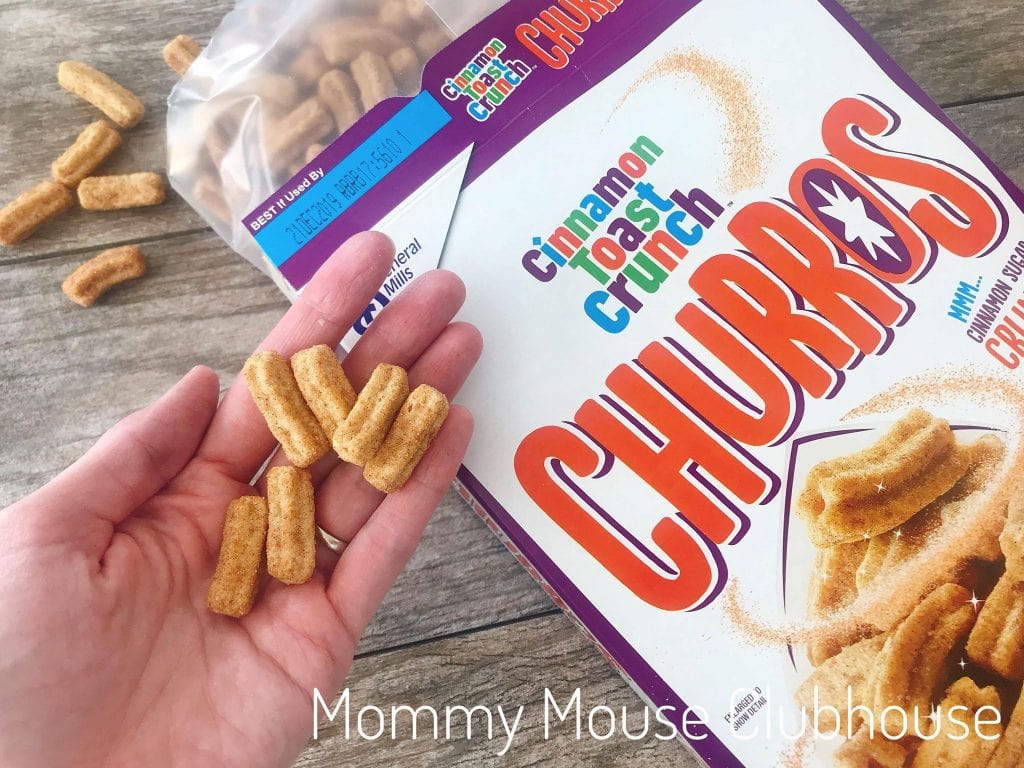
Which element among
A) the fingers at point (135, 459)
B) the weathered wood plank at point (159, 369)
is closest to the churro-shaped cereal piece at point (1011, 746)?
the weathered wood plank at point (159, 369)

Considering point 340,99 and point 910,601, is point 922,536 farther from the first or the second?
point 340,99

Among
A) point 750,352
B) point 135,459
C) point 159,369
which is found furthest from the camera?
point 159,369

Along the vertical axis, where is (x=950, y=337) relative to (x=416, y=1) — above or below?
above

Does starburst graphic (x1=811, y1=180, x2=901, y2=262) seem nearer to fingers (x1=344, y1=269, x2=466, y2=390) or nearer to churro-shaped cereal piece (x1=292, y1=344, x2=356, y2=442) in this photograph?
fingers (x1=344, y1=269, x2=466, y2=390)

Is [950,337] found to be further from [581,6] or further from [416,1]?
[416,1]

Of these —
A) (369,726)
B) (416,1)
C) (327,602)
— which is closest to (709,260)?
(416,1)

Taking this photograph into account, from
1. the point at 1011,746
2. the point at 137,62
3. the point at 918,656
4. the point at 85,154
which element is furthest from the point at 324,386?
the point at 1011,746

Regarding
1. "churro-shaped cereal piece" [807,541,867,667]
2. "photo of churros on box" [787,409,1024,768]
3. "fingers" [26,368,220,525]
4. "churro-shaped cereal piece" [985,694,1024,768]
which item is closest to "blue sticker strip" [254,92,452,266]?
"fingers" [26,368,220,525]
